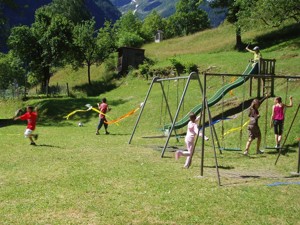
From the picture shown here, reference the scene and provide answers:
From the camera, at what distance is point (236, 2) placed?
143ft

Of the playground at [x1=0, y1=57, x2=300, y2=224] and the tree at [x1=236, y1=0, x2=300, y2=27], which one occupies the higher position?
the tree at [x1=236, y1=0, x2=300, y2=27]

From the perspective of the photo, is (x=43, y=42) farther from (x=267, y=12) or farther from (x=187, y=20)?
(x=187, y=20)

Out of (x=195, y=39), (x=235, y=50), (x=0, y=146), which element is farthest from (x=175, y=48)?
(x=0, y=146)

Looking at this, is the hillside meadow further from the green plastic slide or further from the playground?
the green plastic slide

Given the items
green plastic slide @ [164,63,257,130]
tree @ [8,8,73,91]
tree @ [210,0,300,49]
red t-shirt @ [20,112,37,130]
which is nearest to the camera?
red t-shirt @ [20,112,37,130]

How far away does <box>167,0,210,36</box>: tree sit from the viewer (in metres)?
115

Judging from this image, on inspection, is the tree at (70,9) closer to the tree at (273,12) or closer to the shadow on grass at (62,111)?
the shadow on grass at (62,111)

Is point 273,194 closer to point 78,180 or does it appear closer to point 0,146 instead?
point 78,180

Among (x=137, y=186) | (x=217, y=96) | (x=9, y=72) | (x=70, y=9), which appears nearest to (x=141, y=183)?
(x=137, y=186)

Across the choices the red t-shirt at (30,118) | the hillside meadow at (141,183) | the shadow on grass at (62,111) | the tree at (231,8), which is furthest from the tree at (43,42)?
the red t-shirt at (30,118)

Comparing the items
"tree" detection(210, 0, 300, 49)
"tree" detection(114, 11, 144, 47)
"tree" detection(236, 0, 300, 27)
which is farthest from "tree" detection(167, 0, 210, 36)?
"tree" detection(236, 0, 300, 27)

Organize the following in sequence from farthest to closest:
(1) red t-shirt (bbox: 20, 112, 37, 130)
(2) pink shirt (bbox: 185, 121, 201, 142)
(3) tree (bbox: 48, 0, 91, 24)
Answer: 1. (3) tree (bbox: 48, 0, 91, 24)
2. (1) red t-shirt (bbox: 20, 112, 37, 130)
3. (2) pink shirt (bbox: 185, 121, 201, 142)

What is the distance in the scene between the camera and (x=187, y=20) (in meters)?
116

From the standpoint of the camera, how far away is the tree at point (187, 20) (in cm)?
11502
